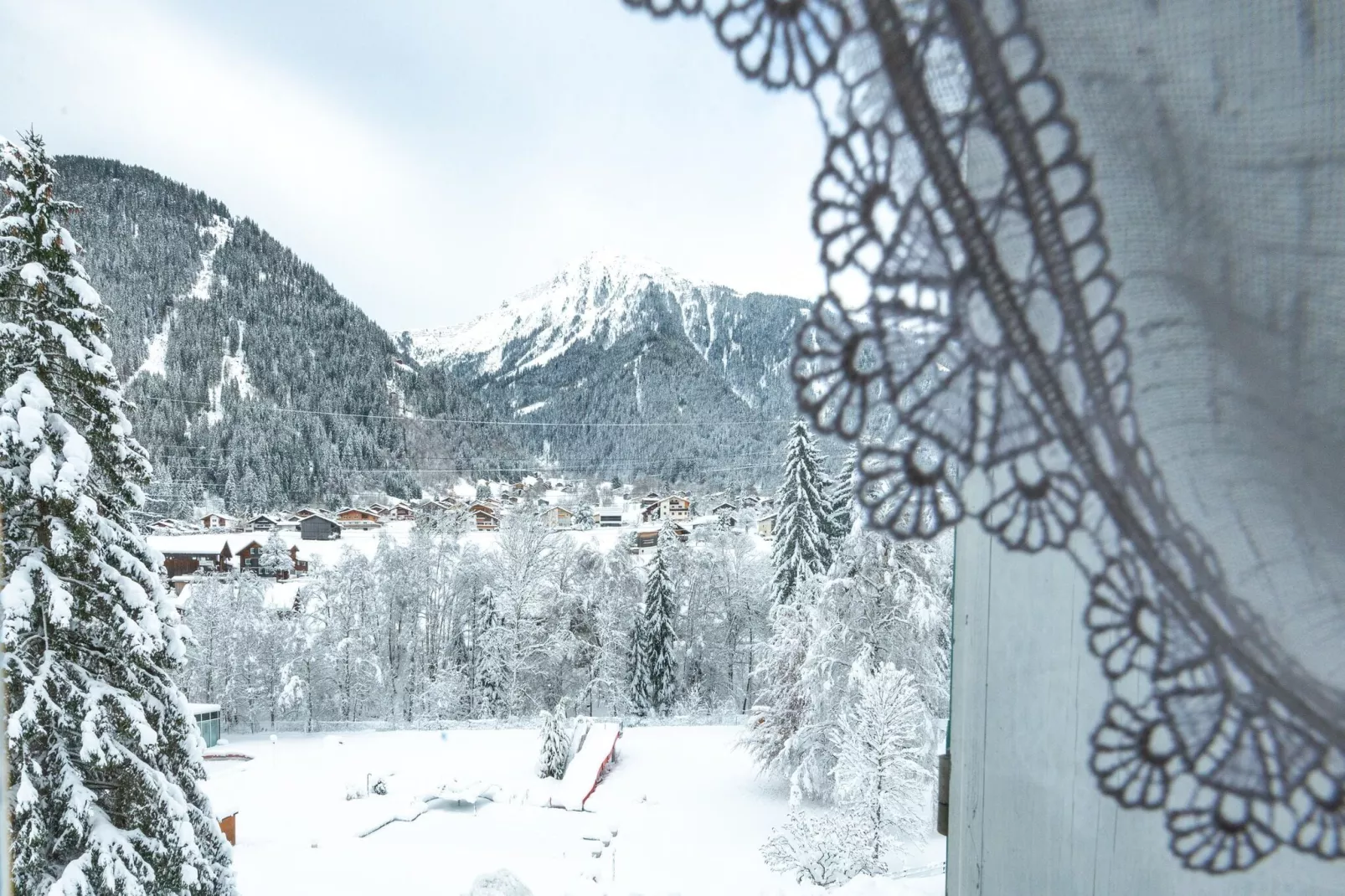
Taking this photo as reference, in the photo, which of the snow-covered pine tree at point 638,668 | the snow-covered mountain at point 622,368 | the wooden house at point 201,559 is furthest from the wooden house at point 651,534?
the wooden house at point 201,559

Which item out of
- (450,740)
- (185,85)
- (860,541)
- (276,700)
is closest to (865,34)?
(185,85)

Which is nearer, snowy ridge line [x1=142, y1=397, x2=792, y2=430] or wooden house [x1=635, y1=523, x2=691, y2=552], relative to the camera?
snowy ridge line [x1=142, y1=397, x2=792, y2=430]

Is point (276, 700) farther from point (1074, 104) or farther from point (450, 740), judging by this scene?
point (1074, 104)

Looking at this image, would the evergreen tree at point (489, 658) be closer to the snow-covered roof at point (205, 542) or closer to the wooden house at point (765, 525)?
the snow-covered roof at point (205, 542)

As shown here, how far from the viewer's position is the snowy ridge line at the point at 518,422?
26.6 ft

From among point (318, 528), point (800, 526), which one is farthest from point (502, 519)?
point (800, 526)

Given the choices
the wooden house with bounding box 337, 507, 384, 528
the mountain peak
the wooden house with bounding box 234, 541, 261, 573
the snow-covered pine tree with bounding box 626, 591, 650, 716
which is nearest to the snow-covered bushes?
the mountain peak

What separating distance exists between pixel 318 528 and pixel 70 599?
8.46 m

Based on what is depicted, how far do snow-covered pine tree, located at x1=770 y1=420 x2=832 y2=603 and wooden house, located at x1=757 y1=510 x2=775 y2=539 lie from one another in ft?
2.13

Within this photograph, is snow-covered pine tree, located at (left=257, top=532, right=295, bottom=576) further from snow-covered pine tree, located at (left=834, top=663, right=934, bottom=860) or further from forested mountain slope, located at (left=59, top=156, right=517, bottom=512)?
snow-covered pine tree, located at (left=834, top=663, right=934, bottom=860)

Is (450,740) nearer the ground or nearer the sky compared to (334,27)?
nearer the ground

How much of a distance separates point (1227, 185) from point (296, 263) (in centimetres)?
2581

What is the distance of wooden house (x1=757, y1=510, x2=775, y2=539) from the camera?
29.5ft

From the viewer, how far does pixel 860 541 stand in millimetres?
5199
